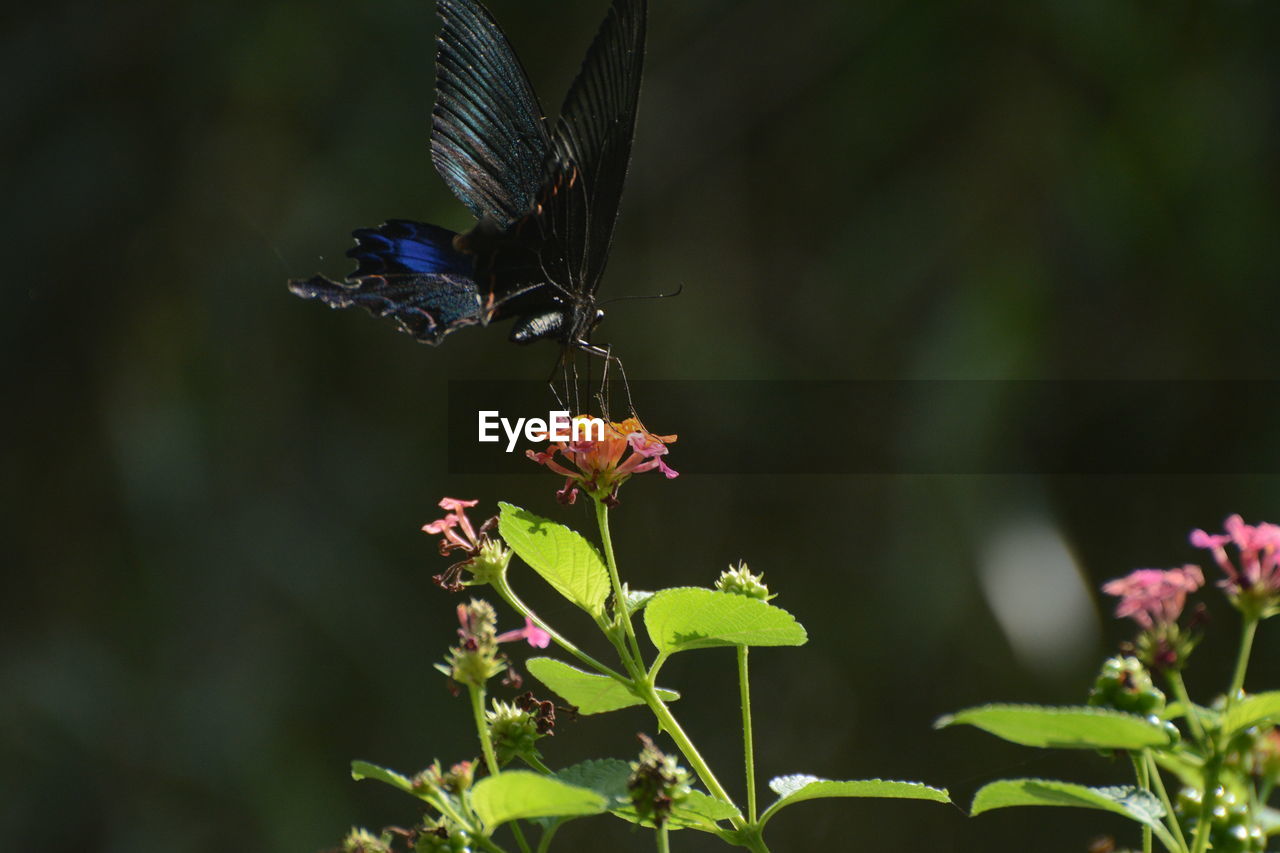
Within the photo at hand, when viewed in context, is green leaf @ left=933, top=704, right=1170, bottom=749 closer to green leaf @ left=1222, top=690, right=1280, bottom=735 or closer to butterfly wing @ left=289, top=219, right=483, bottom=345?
green leaf @ left=1222, top=690, right=1280, bottom=735

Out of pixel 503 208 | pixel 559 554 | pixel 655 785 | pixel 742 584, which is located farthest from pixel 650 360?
pixel 655 785

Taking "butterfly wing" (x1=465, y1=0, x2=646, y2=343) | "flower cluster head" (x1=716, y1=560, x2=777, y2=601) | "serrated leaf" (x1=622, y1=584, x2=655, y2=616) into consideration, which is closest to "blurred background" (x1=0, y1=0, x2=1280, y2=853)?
"butterfly wing" (x1=465, y1=0, x2=646, y2=343)

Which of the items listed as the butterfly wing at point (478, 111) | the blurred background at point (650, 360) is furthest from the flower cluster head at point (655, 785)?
the blurred background at point (650, 360)

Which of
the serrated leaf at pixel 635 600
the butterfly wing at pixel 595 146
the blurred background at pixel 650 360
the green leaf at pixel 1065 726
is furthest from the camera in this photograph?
the blurred background at pixel 650 360

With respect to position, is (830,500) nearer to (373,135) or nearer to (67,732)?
(373,135)

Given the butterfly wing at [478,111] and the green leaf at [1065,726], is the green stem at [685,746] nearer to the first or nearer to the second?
the green leaf at [1065,726]

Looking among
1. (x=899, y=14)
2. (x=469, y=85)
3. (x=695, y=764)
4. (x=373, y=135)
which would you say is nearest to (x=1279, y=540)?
(x=695, y=764)

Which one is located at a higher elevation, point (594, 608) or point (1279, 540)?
point (1279, 540)
